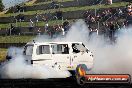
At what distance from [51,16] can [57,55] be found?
18.0 m

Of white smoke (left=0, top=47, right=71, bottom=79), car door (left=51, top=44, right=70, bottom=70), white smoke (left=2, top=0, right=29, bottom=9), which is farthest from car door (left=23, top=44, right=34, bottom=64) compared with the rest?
white smoke (left=2, top=0, right=29, bottom=9)

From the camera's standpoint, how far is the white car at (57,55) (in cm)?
1819

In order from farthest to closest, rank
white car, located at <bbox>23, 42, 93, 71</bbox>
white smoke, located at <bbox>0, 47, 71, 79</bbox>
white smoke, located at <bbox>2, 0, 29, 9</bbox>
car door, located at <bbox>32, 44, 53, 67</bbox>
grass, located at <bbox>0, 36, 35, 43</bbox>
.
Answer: white smoke, located at <bbox>2, 0, 29, 9</bbox>, grass, located at <bbox>0, 36, 35, 43</bbox>, white car, located at <bbox>23, 42, 93, 71</bbox>, car door, located at <bbox>32, 44, 53, 67</bbox>, white smoke, located at <bbox>0, 47, 71, 79</bbox>

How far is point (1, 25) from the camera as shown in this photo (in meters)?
39.6

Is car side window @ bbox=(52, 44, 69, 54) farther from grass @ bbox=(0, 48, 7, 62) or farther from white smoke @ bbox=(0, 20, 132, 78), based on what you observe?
grass @ bbox=(0, 48, 7, 62)

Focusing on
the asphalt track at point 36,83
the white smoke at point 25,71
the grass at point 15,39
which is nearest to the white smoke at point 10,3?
the grass at point 15,39

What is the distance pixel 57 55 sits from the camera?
18469 mm

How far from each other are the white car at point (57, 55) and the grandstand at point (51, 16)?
9.20 metres

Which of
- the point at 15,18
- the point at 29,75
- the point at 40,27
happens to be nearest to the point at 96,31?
the point at 40,27

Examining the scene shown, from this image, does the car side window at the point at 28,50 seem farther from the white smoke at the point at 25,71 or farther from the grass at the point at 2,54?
the grass at the point at 2,54

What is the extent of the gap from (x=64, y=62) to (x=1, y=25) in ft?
72.9

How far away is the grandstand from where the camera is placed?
29.8 m

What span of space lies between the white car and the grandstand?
362 inches

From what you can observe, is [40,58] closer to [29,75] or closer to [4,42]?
[29,75]
